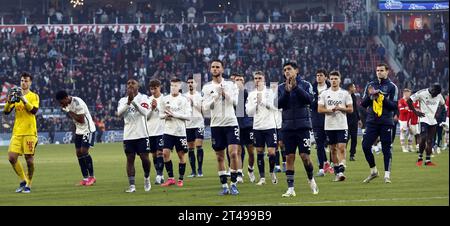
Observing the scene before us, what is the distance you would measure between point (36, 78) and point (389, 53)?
922 inches

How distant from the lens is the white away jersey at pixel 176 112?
2217cm

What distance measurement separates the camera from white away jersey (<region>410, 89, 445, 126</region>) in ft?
92.0

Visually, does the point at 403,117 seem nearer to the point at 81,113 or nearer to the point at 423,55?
the point at 81,113

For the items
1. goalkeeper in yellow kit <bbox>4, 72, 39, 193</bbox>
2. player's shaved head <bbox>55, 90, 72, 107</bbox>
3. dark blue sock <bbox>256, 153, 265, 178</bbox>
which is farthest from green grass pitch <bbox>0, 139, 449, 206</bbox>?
player's shaved head <bbox>55, 90, 72, 107</bbox>

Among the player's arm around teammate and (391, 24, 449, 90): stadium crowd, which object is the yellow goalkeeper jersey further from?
(391, 24, 449, 90): stadium crowd

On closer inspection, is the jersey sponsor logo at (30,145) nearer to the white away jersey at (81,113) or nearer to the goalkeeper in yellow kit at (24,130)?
the goalkeeper in yellow kit at (24,130)

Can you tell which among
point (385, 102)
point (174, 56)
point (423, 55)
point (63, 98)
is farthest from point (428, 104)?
point (423, 55)

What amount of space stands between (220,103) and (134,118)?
2.26m

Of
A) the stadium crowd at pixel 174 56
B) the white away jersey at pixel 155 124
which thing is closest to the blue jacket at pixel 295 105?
the white away jersey at pixel 155 124

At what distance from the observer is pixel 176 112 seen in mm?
22188

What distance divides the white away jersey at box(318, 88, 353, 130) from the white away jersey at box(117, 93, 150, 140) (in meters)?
4.62

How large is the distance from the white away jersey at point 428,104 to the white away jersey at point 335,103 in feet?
17.9
